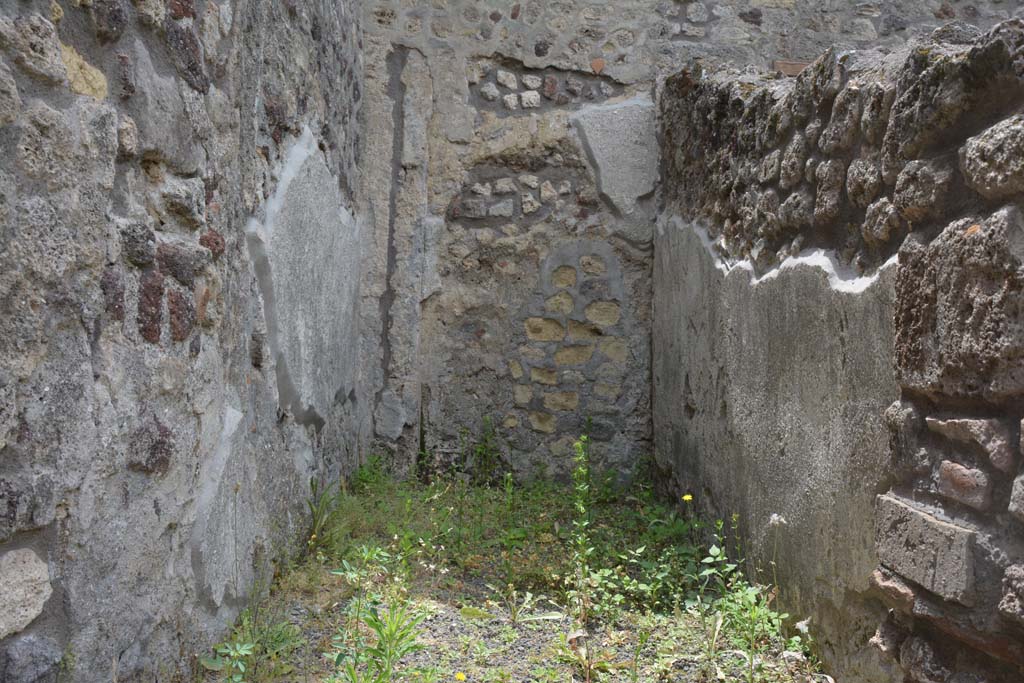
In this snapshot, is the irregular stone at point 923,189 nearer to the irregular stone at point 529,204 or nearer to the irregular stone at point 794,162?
the irregular stone at point 794,162

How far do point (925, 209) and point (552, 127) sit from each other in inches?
101

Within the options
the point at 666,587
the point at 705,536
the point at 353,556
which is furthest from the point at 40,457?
the point at 705,536

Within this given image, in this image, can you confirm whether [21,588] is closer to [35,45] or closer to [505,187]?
[35,45]

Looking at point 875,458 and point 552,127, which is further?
point 552,127

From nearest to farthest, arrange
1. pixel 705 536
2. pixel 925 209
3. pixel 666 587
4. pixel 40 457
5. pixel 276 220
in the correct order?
pixel 40 457
pixel 925 209
pixel 276 220
pixel 666 587
pixel 705 536

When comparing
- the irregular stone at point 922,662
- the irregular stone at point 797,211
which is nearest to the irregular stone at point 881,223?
the irregular stone at point 797,211

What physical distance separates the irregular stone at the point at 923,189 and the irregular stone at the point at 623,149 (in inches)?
91.0

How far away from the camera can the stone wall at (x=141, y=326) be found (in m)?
1.28

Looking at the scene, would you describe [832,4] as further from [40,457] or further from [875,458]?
[40,457]

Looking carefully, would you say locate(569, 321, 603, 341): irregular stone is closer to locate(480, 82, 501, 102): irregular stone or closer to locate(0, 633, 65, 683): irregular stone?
locate(480, 82, 501, 102): irregular stone

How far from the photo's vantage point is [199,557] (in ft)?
6.14

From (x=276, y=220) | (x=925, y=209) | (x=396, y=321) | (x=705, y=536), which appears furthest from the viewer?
(x=396, y=321)

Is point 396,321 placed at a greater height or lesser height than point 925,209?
lesser

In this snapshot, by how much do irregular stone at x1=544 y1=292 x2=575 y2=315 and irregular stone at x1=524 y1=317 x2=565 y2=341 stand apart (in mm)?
51
